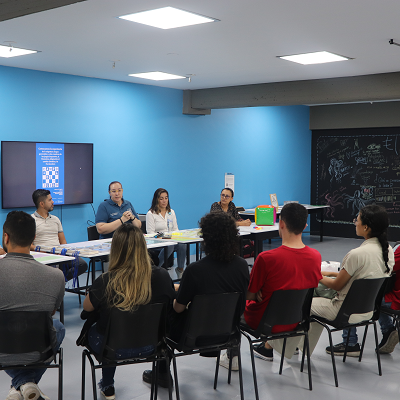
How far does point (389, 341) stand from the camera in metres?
3.80

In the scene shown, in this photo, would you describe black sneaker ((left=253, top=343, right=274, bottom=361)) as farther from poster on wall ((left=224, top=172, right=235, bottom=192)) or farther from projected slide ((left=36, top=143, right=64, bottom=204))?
poster on wall ((left=224, top=172, right=235, bottom=192))

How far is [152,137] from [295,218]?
4537mm

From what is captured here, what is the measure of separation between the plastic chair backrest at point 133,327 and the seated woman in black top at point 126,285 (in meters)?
0.04

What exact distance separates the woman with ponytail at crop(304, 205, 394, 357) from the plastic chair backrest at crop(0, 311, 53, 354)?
182 cm

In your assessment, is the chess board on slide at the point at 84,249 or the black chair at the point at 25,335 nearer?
the black chair at the point at 25,335

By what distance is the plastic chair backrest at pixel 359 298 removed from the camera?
317 cm

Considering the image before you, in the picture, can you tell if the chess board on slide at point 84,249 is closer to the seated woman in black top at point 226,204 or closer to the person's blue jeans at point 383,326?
the seated woman in black top at point 226,204

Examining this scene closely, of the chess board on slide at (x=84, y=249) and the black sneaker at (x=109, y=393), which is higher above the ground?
the chess board on slide at (x=84, y=249)

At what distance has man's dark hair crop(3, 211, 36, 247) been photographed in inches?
106

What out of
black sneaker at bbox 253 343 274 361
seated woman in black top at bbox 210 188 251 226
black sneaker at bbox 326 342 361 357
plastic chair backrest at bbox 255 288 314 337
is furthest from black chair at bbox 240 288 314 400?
seated woman in black top at bbox 210 188 251 226

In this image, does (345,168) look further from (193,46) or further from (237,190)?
(193,46)

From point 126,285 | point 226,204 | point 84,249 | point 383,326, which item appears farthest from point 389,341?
point 226,204

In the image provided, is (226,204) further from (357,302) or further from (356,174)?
(356,174)

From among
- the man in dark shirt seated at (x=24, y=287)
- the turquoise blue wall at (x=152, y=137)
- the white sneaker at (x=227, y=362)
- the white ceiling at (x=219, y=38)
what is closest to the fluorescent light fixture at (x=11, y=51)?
the white ceiling at (x=219, y=38)
